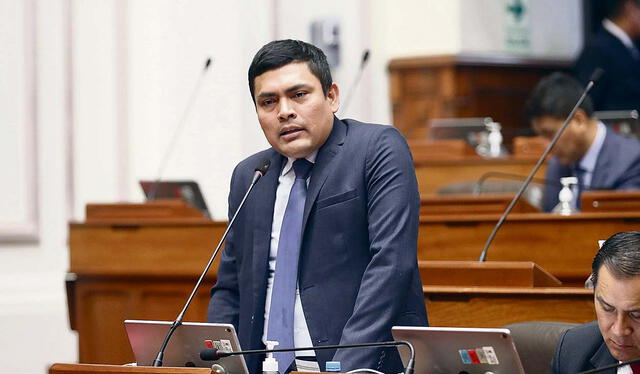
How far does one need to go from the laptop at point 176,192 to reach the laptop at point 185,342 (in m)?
2.51

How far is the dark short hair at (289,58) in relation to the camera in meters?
2.89

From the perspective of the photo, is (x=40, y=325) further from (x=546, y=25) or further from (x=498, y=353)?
(x=546, y=25)

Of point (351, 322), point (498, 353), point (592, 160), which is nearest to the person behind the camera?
point (498, 353)

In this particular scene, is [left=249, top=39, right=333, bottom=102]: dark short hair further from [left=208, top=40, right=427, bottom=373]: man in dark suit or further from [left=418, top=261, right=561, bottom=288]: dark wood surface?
[left=418, top=261, right=561, bottom=288]: dark wood surface

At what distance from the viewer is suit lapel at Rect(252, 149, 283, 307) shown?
114 inches

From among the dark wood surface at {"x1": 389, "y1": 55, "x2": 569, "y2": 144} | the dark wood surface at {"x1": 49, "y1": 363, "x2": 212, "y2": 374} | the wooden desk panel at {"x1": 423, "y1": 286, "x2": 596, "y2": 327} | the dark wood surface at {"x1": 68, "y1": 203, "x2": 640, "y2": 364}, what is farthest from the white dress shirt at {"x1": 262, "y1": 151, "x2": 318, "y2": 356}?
the dark wood surface at {"x1": 389, "y1": 55, "x2": 569, "y2": 144}

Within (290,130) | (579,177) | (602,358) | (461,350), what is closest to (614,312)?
(602,358)

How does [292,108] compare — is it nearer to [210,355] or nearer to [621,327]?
[210,355]

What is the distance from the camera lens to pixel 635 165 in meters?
5.00

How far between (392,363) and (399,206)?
1.20 ft

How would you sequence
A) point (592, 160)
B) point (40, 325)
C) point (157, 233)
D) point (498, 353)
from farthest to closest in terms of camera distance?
1. point (40, 325)
2. point (592, 160)
3. point (157, 233)
4. point (498, 353)

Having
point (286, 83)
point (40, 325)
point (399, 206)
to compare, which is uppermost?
point (286, 83)

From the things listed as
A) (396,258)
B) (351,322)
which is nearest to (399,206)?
(396,258)

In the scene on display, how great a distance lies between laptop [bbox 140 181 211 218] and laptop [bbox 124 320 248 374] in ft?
8.23
